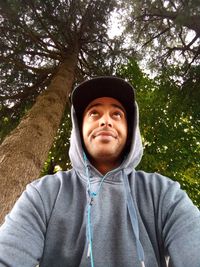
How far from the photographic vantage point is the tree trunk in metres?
4.02

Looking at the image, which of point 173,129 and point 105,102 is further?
point 173,129

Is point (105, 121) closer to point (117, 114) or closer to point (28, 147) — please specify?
point (117, 114)

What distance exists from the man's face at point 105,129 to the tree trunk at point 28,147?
169cm

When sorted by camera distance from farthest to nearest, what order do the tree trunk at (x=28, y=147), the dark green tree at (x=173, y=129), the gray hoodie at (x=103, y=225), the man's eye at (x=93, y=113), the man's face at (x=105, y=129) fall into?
the dark green tree at (x=173, y=129) → the tree trunk at (x=28, y=147) → the man's eye at (x=93, y=113) → the man's face at (x=105, y=129) → the gray hoodie at (x=103, y=225)

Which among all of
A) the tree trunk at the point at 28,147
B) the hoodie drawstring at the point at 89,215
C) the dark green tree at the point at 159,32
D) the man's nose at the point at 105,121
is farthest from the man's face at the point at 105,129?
the dark green tree at the point at 159,32

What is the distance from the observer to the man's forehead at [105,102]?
2723 mm

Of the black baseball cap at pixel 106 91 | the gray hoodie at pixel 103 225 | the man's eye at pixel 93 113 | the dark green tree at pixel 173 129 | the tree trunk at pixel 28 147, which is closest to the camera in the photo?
the gray hoodie at pixel 103 225

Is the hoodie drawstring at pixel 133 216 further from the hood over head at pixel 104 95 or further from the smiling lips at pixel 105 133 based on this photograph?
the hood over head at pixel 104 95

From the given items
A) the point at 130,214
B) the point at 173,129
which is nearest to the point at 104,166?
the point at 130,214

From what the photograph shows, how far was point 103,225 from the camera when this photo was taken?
202cm

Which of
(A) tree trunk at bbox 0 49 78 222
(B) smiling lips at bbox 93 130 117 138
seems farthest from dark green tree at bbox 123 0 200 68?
(B) smiling lips at bbox 93 130 117 138

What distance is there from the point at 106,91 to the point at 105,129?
442mm

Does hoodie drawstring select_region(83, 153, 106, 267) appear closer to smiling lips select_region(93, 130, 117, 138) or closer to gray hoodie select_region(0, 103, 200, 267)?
gray hoodie select_region(0, 103, 200, 267)

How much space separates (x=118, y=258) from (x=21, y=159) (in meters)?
2.82
